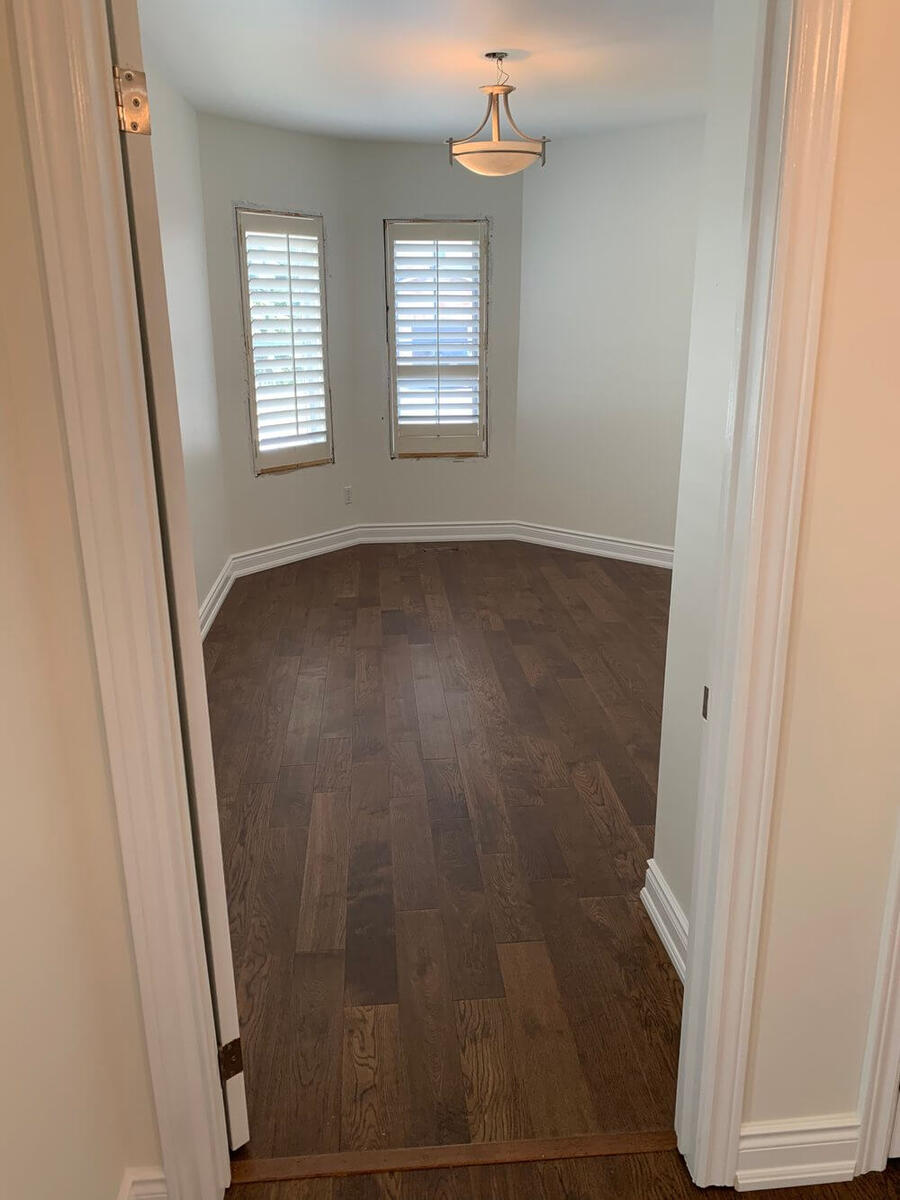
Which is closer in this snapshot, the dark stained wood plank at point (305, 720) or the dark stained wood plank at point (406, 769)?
the dark stained wood plank at point (406, 769)

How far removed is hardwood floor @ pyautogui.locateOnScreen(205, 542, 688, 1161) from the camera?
Answer: 84.2 inches

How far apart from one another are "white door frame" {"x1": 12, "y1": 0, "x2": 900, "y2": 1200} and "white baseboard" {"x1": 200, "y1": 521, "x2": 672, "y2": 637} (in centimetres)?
404

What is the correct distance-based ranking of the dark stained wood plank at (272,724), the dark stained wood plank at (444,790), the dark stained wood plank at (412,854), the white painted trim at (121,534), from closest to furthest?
the white painted trim at (121,534)
the dark stained wood plank at (412,854)
the dark stained wood plank at (444,790)
the dark stained wood plank at (272,724)

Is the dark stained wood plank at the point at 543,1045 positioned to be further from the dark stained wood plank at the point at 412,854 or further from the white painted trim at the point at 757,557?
the dark stained wood plank at the point at 412,854

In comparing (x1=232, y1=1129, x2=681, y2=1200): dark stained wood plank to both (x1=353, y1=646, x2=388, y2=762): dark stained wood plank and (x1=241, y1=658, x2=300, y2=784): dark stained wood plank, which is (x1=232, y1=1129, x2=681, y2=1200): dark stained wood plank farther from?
(x1=353, y1=646, x2=388, y2=762): dark stained wood plank

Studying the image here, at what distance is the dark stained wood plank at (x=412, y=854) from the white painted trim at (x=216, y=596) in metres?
1.89

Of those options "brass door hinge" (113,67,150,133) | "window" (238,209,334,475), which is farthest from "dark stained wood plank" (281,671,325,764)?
"brass door hinge" (113,67,150,133)

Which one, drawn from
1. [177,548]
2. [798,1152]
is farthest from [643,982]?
[177,548]

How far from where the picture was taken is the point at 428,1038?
7.59 ft

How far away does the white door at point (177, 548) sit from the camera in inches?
56.7

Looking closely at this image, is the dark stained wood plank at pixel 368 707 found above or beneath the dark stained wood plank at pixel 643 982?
above

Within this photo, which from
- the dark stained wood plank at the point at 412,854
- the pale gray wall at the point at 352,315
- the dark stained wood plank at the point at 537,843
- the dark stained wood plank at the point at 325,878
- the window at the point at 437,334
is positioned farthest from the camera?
the window at the point at 437,334

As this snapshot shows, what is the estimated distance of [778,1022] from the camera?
73.0 inches

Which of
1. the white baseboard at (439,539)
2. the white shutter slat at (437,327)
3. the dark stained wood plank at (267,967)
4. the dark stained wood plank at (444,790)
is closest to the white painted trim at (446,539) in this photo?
the white baseboard at (439,539)
